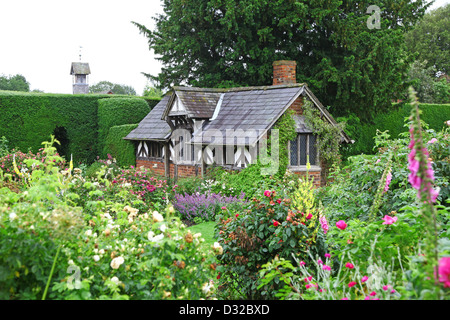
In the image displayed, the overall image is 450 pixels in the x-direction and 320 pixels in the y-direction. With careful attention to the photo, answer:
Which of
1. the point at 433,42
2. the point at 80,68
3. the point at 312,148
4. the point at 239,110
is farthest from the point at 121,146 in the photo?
the point at 433,42

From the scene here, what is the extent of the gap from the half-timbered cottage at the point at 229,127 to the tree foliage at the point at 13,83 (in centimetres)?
4747

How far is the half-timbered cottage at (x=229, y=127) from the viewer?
14.4 m

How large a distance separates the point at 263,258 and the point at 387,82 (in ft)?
55.6

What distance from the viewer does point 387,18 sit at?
2175 centimetres

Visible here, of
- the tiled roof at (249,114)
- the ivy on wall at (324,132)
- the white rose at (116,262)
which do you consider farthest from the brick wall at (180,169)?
the white rose at (116,262)

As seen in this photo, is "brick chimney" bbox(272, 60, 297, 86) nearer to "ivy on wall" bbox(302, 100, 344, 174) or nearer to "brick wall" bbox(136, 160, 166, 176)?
"ivy on wall" bbox(302, 100, 344, 174)

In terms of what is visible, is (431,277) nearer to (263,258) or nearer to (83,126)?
(263,258)

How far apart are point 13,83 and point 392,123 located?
49.3 metres

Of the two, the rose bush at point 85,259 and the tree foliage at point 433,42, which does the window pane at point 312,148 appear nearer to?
the rose bush at point 85,259

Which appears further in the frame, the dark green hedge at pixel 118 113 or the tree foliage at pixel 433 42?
the tree foliage at pixel 433 42

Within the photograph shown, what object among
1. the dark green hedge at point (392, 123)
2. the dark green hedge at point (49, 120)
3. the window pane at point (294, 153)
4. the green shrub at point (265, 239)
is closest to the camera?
the green shrub at point (265, 239)

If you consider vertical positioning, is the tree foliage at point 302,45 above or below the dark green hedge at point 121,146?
above

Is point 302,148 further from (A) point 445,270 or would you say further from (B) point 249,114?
(A) point 445,270
